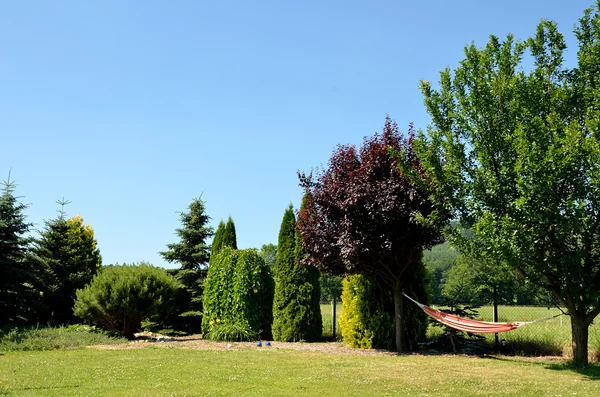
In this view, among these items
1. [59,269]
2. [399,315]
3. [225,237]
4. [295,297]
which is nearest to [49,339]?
[59,269]

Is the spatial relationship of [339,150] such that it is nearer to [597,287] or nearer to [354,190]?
[354,190]

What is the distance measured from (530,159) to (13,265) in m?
15.1

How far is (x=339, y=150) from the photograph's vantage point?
12.6 m

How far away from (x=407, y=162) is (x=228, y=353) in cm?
603

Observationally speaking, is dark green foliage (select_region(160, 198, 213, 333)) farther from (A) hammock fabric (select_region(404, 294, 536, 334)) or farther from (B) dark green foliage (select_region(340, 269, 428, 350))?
(A) hammock fabric (select_region(404, 294, 536, 334))

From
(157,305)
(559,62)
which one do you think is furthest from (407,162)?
(157,305)

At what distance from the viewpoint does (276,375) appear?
820 cm

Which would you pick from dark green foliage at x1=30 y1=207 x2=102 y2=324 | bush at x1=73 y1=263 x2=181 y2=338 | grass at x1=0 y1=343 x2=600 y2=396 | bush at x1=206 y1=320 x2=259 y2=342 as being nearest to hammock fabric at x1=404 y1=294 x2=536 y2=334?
grass at x1=0 y1=343 x2=600 y2=396

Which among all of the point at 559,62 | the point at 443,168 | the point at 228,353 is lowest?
the point at 228,353

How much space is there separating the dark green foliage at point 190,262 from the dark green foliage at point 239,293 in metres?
2.03

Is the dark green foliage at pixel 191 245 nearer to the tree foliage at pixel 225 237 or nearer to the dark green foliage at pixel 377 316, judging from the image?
the tree foliage at pixel 225 237

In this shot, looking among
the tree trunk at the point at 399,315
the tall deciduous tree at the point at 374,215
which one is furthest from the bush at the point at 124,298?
the tree trunk at the point at 399,315

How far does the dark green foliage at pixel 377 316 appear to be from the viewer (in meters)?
12.6

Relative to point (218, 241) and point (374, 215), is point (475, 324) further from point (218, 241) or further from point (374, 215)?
point (218, 241)
